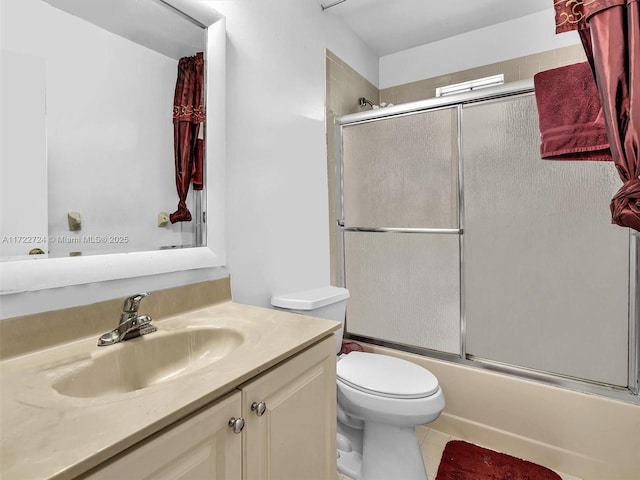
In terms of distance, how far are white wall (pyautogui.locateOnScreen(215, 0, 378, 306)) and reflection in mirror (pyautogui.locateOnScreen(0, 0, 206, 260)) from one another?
22cm

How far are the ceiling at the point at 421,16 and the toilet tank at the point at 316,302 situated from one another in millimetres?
1541

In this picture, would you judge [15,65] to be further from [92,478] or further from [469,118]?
[469,118]

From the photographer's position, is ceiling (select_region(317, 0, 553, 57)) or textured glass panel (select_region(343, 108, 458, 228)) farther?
ceiling (select_region(317, 0, 553, 57))

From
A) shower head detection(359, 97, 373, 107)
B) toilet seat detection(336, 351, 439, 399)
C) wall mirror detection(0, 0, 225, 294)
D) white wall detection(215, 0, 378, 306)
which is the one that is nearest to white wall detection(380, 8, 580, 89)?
shower head detection(359, 97, 373, 107)

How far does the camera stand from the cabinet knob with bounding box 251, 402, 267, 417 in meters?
0.70

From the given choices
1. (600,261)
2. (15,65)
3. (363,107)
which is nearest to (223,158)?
(15,65)

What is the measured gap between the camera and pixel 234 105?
4.45ft

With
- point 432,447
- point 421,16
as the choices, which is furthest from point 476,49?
point 432,447

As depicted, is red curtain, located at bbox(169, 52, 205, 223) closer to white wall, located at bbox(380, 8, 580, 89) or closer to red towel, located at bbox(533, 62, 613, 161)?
red towel, located at bbox(533, 62, 613, 161)

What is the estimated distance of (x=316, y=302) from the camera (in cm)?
149

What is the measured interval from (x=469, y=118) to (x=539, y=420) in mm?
1514

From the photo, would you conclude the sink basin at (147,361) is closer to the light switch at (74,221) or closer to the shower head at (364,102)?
the light switch at (74,221)

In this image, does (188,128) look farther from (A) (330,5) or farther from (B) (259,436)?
(A) (330,5)

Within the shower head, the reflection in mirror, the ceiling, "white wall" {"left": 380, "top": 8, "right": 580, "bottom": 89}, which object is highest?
the ceiling
